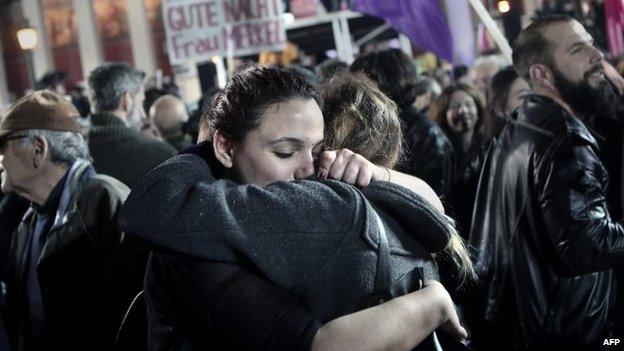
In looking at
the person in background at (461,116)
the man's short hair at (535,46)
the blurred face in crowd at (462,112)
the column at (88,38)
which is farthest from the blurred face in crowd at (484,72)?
the column at (88,38)

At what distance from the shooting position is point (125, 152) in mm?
5355

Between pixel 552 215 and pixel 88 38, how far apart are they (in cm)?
4887

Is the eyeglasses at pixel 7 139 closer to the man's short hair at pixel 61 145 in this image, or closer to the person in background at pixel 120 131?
the man's short hair at pixel 61 145

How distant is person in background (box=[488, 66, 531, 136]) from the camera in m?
6.49

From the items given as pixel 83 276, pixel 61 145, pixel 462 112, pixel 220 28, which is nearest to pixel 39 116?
pixel 61 145

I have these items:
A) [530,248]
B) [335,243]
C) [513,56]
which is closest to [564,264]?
[530,248]

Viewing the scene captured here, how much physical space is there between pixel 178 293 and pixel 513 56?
2695mm

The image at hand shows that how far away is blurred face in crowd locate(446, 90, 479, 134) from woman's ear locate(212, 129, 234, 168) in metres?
5.25

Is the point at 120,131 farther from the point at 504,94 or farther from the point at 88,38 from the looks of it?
the point at 88,38

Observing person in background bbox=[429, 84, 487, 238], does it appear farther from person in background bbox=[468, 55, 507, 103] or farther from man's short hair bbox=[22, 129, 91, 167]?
man's short hair bbox=[22, 129, 91, 167]

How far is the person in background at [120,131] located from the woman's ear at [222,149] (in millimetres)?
3052

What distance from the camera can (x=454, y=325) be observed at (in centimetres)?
201

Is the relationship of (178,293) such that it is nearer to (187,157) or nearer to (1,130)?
(187,157)

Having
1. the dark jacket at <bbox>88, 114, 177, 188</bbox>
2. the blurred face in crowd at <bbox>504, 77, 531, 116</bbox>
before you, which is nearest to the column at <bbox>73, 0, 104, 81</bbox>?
the blurred face in crowd at <bbox>504, 77, 531, 116</bbox>
